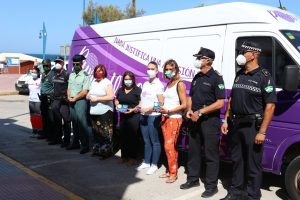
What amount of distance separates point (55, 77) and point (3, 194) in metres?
3.33

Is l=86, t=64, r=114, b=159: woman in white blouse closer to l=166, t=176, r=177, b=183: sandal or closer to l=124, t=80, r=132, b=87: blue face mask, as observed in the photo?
l=124, t=80, r=132, b=87: blue face mask

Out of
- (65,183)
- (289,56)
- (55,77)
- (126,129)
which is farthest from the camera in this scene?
(55,77)

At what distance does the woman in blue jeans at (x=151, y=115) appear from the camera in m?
6.29

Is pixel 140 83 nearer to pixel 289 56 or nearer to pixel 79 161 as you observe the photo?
pixel 79 161

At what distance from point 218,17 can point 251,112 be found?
1674 millimetres

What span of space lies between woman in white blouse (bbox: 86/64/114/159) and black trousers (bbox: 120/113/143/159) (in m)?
0.36

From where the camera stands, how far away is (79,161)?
7363mm

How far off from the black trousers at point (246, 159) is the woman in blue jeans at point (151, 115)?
4.82 ft

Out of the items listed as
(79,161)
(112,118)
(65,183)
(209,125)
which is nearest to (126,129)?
(112,118)

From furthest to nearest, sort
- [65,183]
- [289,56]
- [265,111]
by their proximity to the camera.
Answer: [65,183], [289,56], [265,111]

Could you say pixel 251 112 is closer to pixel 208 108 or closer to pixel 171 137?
pixel 208 108

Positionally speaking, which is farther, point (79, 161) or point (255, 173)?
point (79, 161)

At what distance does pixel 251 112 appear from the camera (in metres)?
4.79

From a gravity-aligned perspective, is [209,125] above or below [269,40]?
below
